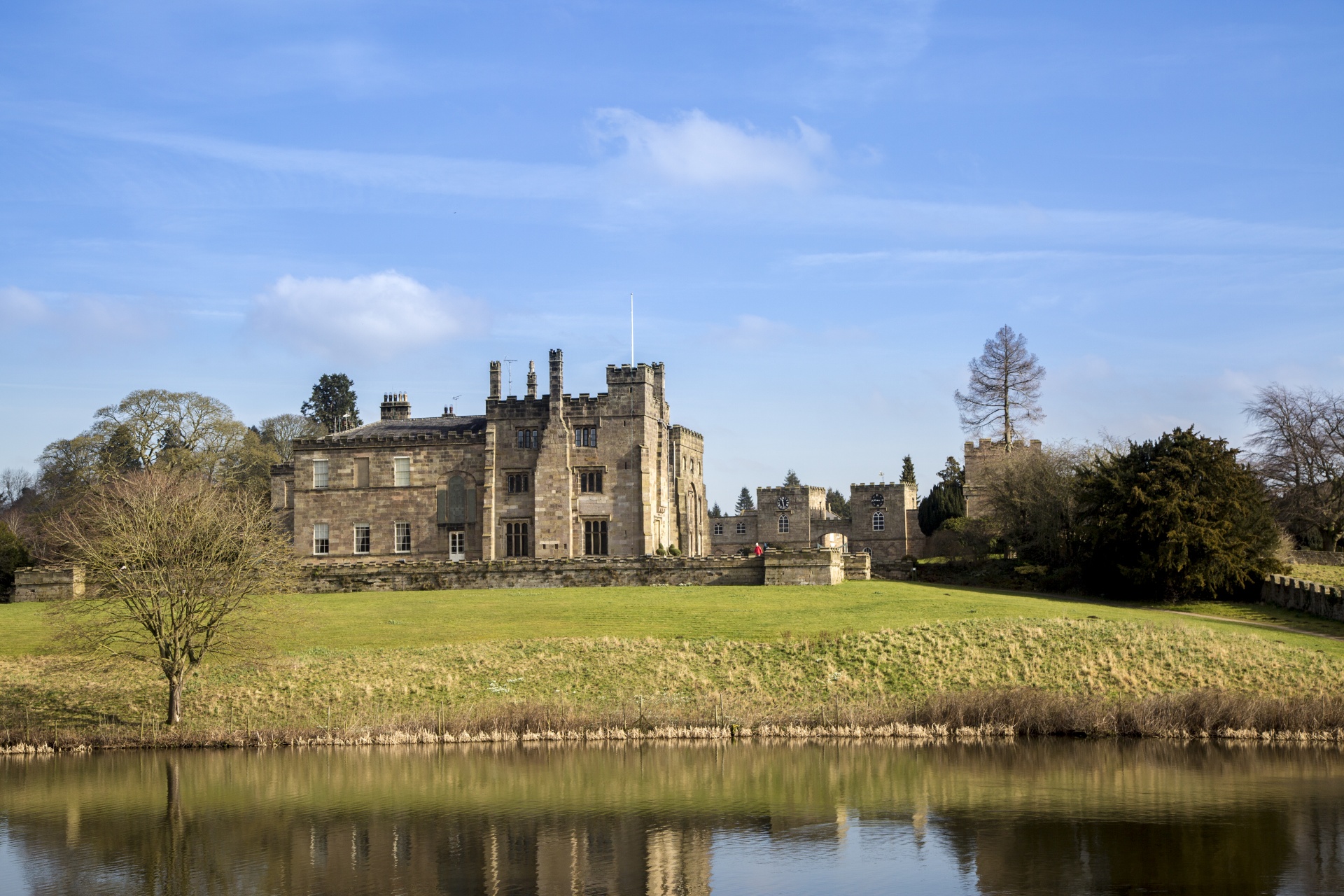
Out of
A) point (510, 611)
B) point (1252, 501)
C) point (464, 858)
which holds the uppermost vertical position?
point (1252, 501)

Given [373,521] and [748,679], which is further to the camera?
[373,521]

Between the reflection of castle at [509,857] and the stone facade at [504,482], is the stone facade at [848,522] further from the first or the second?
the reflection of castle at [509,857]

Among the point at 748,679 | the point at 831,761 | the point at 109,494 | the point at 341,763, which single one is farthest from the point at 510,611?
the point at 109,494

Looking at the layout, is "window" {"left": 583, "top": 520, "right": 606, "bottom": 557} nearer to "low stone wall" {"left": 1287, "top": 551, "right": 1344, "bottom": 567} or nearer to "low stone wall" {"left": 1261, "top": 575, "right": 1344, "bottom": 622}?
"low stone wall" {"left": 1261, "top": 575, "right": 1344, "bottom": 622}

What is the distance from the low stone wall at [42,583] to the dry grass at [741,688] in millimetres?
11471

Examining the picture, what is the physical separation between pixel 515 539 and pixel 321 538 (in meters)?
7.76

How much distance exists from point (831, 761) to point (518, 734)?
645 centimetres

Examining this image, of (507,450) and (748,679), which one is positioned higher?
(507,450)

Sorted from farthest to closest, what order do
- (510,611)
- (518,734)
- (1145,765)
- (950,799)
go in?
(510,611), (518,734), (1145,765), (950,799)

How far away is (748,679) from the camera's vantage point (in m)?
28.2

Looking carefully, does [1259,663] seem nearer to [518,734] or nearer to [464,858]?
[518,734]

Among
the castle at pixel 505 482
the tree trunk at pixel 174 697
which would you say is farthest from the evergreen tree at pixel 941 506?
the tree trunk at pixel 174 697

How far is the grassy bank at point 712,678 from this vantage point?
83.8 ft

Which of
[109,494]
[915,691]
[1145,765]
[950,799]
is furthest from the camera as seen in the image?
[109,494]
